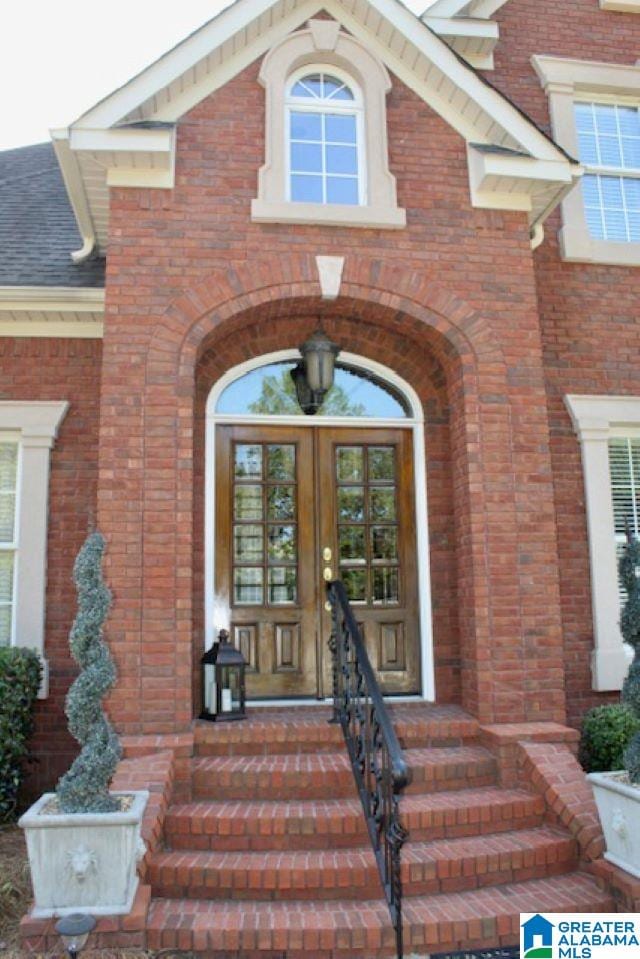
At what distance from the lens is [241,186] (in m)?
6.09

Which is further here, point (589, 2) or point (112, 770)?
point (589, 2)

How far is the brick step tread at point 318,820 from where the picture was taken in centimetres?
462

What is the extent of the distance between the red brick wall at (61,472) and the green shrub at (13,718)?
0.39 metres

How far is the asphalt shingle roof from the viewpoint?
714 centimetres

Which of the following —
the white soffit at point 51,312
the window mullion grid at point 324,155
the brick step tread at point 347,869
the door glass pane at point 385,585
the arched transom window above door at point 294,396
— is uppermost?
the window mullion grid at point 324,155

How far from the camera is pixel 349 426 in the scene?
22.4 feet

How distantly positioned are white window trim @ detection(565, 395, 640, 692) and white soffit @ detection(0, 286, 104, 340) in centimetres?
442

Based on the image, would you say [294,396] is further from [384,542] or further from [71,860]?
[71,860]

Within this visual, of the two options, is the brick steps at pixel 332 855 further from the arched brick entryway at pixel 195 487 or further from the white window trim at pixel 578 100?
the white window trim at pixel 578 100

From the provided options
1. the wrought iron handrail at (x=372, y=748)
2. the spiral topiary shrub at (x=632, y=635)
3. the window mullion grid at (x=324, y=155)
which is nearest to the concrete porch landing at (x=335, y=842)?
the wrought iron handrail at (x=372, y=748)

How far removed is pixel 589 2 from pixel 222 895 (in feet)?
30.3

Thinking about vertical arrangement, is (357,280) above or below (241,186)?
below

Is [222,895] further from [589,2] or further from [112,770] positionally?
[589,2]

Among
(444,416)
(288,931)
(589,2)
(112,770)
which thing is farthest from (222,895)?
(589,2)
